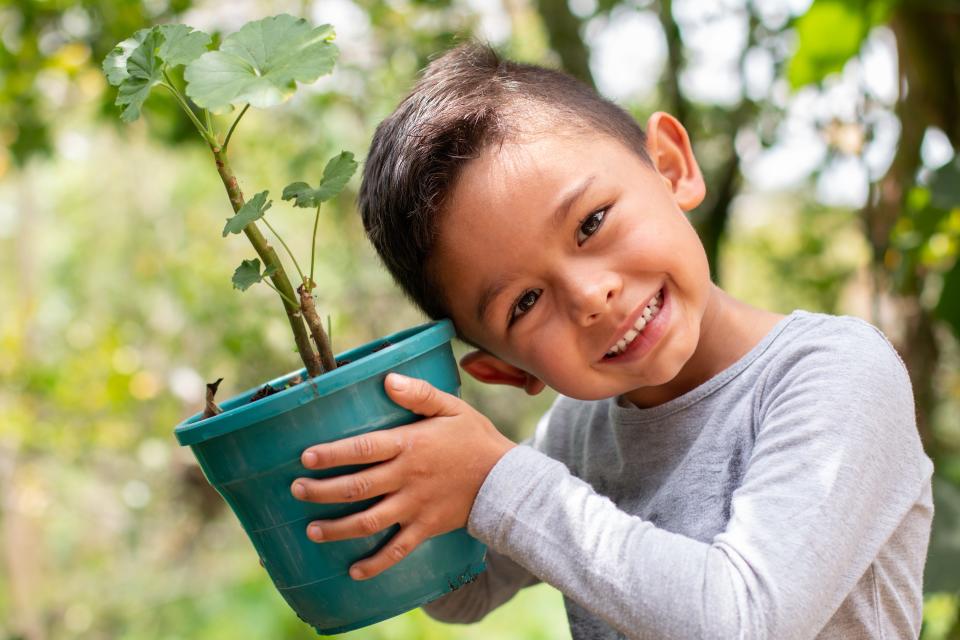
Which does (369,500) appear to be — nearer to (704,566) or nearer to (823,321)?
(704,566)

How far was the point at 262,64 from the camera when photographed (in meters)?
0.77

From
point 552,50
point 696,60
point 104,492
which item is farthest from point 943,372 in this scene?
point 104,492

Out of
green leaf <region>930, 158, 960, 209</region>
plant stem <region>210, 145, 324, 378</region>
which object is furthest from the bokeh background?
plant stem <region>210, 145, 324, 378</region>

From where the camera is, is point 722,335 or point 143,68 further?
Result: point 722,335

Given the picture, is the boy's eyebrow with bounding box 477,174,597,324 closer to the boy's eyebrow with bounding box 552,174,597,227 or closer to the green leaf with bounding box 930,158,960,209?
the boy's eyebrow with bounding box 552,174,597,227

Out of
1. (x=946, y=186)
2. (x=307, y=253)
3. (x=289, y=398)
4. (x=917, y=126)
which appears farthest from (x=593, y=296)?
(x=307, y=253)

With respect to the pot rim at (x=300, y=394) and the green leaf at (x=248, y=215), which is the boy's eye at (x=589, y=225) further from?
the green leaf at (x=248, y=215)

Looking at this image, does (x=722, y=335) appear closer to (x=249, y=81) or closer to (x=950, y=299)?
(x=249, y=81)

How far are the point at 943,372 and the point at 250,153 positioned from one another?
3.00m

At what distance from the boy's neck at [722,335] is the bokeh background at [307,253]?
0.57 meters

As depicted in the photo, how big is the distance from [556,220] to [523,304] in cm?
9

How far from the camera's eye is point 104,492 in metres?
5.22

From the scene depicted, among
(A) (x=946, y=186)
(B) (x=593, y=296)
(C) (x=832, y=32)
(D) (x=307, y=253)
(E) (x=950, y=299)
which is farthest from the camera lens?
(D) (x=307, y=253)

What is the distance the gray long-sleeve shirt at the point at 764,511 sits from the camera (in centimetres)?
72
